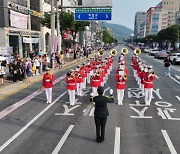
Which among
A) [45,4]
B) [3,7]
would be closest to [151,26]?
[45,4]

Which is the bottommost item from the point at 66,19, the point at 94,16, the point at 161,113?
the point at 161,113

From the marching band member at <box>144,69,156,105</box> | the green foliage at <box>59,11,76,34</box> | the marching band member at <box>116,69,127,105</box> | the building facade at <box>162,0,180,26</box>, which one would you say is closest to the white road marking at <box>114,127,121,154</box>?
the marching band member at <box>116,69,127,105</box>

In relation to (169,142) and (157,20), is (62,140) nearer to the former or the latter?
(169,142)

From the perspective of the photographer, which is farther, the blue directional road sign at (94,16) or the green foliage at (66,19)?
the green foliage at (66,19)

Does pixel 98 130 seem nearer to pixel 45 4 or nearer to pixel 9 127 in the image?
pixel 9 127

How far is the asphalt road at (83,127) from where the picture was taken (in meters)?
6.85

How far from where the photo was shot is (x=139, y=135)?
7762 mm

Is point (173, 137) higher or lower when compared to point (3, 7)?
lower

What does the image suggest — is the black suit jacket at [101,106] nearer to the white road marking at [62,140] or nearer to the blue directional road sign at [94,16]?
the white road marking at [62,140]

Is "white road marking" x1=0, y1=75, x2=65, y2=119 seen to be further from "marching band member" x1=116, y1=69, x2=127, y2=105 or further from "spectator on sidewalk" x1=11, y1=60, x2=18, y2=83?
"marching band member" x1=116, y1=69, x2=127, y2=105

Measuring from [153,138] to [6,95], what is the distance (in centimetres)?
886

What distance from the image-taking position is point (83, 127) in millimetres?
8453

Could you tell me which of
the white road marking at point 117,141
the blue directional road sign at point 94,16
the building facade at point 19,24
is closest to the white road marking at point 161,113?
the white road marking at point 117,141

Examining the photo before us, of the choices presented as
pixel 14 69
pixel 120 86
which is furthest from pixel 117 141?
pixel 14 69
